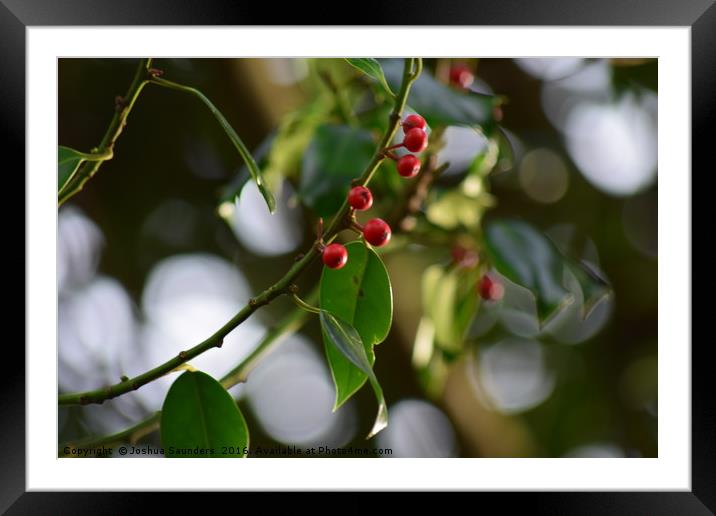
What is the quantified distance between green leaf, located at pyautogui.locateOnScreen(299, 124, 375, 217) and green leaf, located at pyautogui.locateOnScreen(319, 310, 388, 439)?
0.34 metres

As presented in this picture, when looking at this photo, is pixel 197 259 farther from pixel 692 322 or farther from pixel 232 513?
pixel 692 322

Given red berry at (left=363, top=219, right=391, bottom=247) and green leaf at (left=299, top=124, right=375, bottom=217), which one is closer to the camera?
red berry at (left=363, top=219, right=391, bottom=247)

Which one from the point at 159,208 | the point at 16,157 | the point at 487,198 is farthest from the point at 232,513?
the point at 159,208

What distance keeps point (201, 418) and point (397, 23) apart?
514mm

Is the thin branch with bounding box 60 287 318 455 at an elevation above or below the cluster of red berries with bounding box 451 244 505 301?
below

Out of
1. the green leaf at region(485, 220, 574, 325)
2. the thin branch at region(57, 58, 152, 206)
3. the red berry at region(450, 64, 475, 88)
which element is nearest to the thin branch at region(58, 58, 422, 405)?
the thin branch at region(57, 58, 152, 206)

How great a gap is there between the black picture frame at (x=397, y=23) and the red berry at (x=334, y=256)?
1.00 feet

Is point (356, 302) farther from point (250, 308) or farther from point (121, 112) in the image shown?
point (121, 112)

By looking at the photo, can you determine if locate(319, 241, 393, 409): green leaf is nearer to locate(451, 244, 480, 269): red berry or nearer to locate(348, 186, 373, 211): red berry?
locate(348, 186, 373, 211): red berry

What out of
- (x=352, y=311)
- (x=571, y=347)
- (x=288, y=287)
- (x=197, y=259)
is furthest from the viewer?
(x=571, y=347)

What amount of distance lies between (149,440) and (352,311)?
546 millimetres

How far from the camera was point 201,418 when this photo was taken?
2.92 ft

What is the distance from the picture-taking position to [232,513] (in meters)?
0.98

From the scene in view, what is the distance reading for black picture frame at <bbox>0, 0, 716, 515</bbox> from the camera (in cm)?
94
